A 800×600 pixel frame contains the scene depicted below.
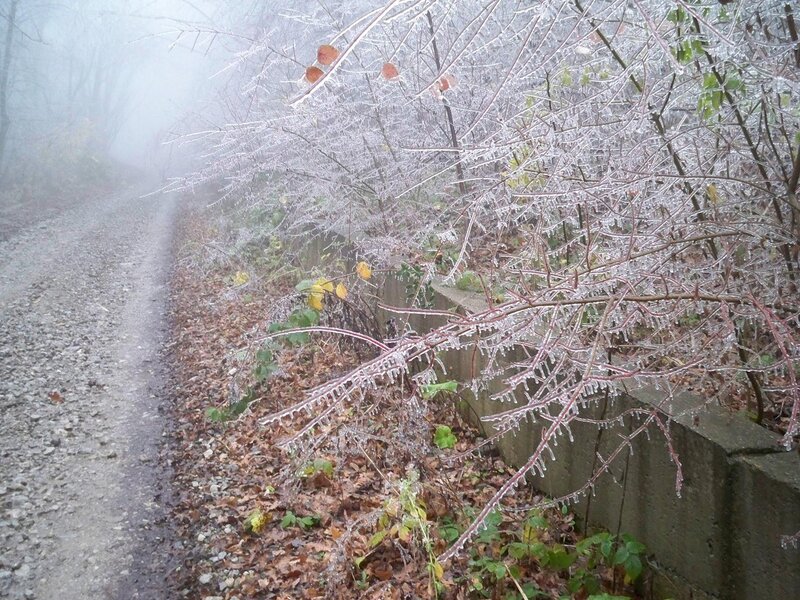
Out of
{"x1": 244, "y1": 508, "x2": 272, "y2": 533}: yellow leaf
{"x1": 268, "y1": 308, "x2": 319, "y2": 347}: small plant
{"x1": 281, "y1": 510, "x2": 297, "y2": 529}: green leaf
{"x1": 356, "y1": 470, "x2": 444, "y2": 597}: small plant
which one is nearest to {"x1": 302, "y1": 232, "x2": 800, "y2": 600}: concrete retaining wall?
{"x1": 356, "y1": 470, "x2": 444, "y2": 597}: small plant

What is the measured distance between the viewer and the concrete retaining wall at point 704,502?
223cm

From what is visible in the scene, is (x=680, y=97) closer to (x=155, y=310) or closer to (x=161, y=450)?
(x=161, y=450)

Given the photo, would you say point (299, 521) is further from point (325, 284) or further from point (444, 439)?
point (325, 284)

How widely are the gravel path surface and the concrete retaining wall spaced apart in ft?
9.92

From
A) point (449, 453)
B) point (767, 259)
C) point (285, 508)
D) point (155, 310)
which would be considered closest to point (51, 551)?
point (285, 508)

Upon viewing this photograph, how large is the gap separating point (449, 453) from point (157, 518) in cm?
241

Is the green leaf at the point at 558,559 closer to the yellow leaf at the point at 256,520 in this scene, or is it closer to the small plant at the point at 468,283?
the yellow leaf at the point at 256,520

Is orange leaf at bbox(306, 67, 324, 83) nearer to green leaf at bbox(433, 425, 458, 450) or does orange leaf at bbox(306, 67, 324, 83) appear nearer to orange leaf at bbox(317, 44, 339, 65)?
orange leaf at bbox(317, 44, 339, 65)

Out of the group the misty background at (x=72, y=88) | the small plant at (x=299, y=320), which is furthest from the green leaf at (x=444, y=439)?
the misty background at (x=72, y=88)

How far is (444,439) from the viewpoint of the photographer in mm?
4340

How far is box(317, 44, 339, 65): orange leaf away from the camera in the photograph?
1390 mm

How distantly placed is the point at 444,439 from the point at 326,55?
350cm

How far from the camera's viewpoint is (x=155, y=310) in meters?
9.33

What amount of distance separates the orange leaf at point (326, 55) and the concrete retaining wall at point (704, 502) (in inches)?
48.0
